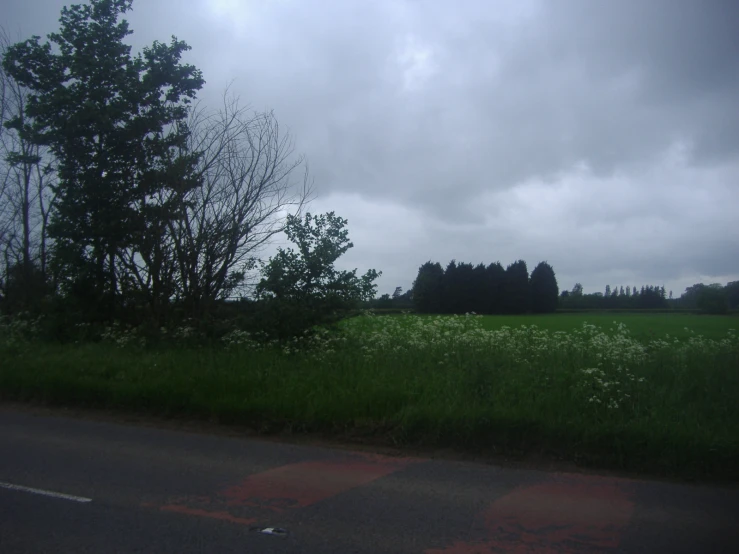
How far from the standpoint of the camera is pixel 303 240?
13.3 meters

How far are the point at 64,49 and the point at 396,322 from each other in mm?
11547

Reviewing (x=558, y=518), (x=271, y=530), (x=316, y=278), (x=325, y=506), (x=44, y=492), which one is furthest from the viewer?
(x=316, y=278)

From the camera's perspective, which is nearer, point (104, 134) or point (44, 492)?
point (44, 492)

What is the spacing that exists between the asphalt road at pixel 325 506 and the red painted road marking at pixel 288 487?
2 centimetres

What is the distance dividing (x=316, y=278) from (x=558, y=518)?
8.64 m

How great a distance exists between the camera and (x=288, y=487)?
613 centimetres

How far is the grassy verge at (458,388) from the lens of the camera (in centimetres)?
718

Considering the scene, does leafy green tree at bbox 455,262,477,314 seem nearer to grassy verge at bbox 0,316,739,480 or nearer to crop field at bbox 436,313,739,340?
crop field at bbox 436,313,739,340

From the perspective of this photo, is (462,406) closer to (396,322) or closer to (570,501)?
(570,501)

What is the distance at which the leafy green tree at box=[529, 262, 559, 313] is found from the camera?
15711mm

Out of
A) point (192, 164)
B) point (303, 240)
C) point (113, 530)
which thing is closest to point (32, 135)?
point (192, 164)

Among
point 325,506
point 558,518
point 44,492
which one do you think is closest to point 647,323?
point 558,518

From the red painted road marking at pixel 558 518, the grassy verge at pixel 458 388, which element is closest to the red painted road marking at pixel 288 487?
the grassy verge at pixel 458 388

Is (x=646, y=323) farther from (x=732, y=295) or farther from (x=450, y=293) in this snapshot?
(x=450, y=293)
